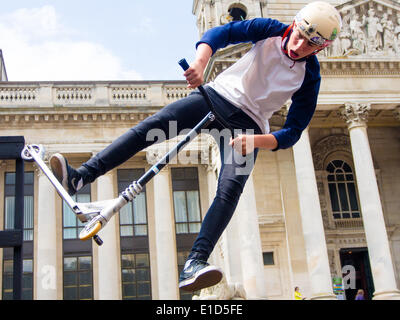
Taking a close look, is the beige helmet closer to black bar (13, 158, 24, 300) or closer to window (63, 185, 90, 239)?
black bar (13, 158, 24, 300)

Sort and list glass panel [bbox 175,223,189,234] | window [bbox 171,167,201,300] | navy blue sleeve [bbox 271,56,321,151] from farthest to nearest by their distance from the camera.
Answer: glass panel [bbox 175,223,189,234]
window [bbox 171,167,201,300]
navy blue sleeve [bbox 271,56,321,151]

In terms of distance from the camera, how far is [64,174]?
4.15 meters

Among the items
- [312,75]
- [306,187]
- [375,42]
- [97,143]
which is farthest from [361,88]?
[312,75]

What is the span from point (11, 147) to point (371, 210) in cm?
2252

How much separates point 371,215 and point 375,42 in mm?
8831

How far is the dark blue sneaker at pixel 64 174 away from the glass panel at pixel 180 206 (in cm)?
2601

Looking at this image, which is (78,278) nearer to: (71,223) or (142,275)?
(71,223)

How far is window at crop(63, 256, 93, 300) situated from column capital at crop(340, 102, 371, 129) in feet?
47.8

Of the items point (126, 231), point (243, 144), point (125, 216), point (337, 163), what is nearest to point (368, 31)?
point (337, 163)

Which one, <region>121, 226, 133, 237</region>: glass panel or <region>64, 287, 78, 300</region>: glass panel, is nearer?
<region>64, 287, 78, 300</region>: glass panel

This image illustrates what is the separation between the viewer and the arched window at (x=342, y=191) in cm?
3030

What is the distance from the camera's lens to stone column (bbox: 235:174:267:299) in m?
23.8

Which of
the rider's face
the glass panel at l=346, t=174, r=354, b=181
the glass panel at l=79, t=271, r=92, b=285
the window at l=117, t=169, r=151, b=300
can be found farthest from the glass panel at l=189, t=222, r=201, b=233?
the rider's face

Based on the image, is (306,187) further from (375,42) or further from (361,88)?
(375,42)
